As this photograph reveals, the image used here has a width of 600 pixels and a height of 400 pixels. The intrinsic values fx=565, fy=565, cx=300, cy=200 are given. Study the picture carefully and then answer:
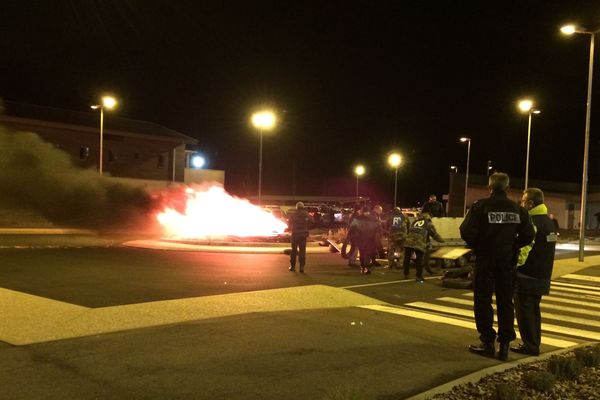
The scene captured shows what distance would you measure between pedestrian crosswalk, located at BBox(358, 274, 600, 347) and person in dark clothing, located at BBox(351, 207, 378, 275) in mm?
3428

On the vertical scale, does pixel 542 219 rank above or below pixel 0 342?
above

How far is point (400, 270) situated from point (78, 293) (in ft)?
29.7

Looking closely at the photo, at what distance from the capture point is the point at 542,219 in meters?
6.71

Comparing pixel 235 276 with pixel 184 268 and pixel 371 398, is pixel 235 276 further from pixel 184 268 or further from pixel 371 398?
pixel 371 398

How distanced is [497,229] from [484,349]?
1480 millimetres

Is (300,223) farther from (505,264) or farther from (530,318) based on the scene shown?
(505,264)

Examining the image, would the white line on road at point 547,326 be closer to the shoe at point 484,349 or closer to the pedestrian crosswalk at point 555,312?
the pedestrian crosswalk at point 555,312

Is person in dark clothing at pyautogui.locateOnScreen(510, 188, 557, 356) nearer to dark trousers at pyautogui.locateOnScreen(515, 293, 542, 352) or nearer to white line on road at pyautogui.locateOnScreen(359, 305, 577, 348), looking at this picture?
dark trousers at pyautogui.locateOnScreen(515, 293, 542, 352)

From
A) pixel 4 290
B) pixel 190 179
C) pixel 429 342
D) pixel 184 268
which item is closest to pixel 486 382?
pixel 429 342

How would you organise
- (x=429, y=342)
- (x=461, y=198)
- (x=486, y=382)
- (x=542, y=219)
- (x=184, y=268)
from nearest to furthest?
1. (x=486, y=382)
2. (x=542, y=219)
3. (x=429, y=342)
4. (x=184, y=268)
5. (x=461, y=198)

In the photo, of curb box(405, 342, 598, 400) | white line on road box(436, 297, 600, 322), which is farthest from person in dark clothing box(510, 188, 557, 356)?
white line on road box(436, 297, 600, 322)

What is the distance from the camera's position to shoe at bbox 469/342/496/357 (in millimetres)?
6559

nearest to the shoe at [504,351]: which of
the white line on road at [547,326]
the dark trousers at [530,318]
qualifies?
the dark trousers at [530,318]

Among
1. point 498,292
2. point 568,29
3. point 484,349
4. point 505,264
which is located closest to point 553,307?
point 484,349
